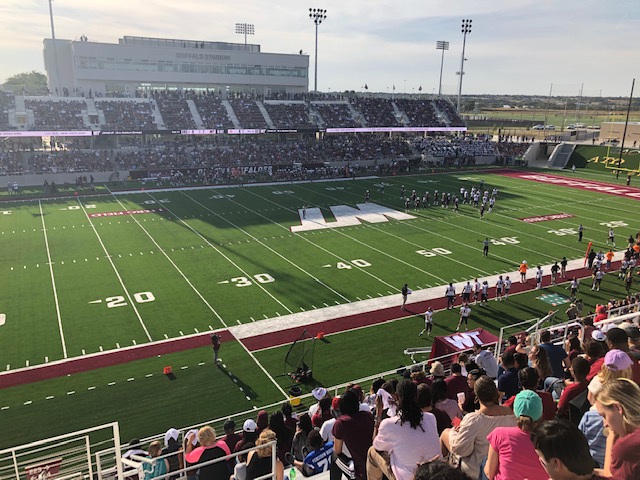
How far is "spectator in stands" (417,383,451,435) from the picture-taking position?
4.84 meters

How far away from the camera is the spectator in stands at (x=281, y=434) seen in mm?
6781

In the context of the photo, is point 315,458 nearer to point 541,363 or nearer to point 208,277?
point 541,363

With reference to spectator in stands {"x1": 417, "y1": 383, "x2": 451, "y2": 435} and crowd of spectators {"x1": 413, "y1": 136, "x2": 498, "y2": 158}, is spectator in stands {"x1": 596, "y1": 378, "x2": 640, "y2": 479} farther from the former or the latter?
crowd of spectators {"x1": 413, "y1": 136, "x2": 498, "y2": 158}

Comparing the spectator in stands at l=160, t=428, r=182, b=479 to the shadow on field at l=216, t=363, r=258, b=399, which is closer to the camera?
the spectator in stands at l=160, t=428, r=182, b=479

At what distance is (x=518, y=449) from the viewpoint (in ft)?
12.3

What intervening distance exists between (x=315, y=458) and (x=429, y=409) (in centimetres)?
177

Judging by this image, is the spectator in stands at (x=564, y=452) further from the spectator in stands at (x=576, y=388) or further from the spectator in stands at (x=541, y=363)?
the spectator in stands at (x=541, y=363)

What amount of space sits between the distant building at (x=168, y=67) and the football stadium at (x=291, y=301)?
1470mm

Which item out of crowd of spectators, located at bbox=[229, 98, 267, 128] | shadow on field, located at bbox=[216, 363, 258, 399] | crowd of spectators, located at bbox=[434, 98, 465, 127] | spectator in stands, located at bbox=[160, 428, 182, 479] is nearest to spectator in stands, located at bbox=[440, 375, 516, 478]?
spectator in stands, located at bbox=[160, 428, 182, 479]

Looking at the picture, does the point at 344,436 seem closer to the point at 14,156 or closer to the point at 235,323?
the point at 235,323

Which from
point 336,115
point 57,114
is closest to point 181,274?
point 57,114

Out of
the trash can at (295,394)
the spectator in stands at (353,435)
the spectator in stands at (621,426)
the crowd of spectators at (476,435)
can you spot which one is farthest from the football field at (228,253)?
the spectator in stands at (621,426)

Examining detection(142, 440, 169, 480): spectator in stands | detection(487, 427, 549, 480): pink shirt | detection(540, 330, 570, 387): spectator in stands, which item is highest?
detection(487, 427, 549, 480): pink shirt

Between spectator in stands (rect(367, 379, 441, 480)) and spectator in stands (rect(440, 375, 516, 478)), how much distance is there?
197mm
